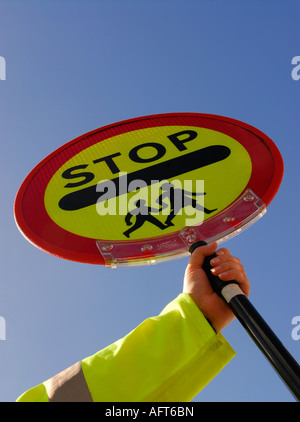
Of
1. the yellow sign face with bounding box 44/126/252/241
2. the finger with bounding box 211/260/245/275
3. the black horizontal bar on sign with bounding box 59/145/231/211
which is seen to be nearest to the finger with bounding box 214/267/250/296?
the finger with bounding box 211/260/245/275

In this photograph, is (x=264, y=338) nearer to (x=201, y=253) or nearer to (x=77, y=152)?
(x=201, y=253)

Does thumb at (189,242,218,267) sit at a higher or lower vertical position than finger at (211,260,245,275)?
higher

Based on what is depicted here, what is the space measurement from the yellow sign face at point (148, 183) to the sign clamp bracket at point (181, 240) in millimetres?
32

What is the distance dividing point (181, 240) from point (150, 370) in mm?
463

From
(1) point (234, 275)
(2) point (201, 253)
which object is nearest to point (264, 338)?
(1) point (234, 275)

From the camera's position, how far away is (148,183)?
2.07m

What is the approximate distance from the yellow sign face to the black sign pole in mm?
410

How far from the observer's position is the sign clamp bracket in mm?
1784

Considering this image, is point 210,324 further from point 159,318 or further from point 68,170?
point 68,170

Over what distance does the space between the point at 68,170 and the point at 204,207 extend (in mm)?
660

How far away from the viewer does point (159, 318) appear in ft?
5.82

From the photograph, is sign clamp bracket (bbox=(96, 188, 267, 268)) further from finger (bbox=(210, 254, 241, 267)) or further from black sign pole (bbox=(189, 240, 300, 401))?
black sign pole (bbox=(189, 240, 300, 401))
